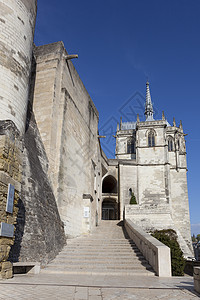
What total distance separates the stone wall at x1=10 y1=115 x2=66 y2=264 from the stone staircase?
1.47 feet

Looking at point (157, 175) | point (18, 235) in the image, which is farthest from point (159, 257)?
point (157, 175)

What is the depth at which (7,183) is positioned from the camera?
5.42 metres

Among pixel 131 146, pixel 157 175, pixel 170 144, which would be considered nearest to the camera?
pixel 157 175

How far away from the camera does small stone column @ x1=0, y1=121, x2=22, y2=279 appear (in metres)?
5.12

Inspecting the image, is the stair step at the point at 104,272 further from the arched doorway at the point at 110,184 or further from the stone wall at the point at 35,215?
the arched doorway at the point at 110,184

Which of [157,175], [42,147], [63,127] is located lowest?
[42,147]

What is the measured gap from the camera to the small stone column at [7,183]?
512 centimetres

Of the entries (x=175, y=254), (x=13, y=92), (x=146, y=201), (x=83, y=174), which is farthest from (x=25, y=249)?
(x=146, y=201)

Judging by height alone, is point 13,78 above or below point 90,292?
above

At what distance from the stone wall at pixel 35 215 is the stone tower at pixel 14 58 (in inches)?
53.8

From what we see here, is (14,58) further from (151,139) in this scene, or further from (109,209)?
(151,139)

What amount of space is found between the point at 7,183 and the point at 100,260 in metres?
4.49

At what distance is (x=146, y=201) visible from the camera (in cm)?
3097

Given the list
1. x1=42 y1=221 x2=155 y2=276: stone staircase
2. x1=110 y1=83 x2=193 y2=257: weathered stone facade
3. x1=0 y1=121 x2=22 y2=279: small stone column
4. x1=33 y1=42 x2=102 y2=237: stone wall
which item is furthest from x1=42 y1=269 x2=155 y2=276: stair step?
x1=110 y1=83 x2=193 y2=257: weathered stone facade
